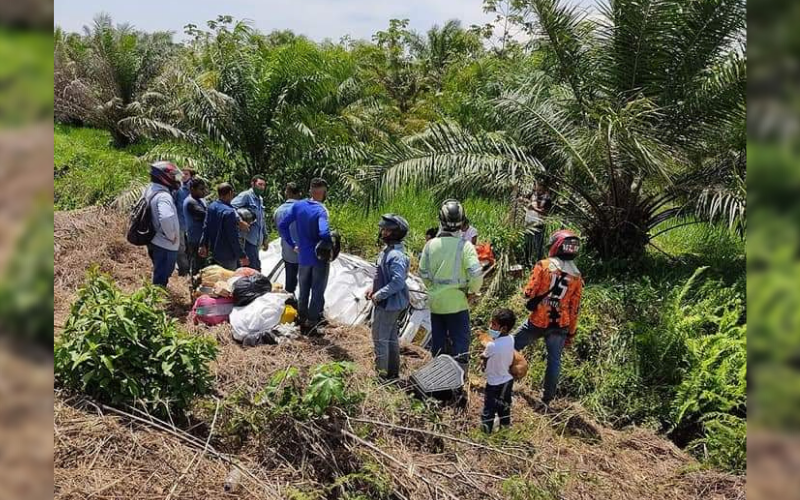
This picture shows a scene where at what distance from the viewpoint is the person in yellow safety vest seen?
201 inches

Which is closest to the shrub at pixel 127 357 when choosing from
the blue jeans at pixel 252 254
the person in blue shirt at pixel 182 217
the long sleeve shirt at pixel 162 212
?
the long sleeve shirt at pixel 162 212

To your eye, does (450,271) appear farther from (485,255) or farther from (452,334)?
(485,255)

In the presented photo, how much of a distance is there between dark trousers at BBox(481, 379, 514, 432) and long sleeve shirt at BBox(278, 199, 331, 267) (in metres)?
2.10

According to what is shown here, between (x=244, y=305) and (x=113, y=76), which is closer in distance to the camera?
(x=244, y=305)

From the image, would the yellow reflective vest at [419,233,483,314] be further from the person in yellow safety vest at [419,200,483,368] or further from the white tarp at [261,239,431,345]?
the white tarp at [261,239,431,345]

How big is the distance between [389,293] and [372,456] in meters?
1.50

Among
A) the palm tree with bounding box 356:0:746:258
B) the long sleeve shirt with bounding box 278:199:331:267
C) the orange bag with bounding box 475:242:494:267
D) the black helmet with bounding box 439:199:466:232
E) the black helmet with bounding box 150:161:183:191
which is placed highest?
the palm tree with bounding box 356:0:746:258

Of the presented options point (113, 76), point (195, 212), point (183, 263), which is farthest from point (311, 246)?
point (113, 76)

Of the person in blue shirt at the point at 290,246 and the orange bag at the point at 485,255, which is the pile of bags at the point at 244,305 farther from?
the orange bag at the point at 485,255

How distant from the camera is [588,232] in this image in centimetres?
829

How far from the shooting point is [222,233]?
6719 millimetres

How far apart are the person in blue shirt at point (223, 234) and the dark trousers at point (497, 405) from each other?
3.22 m

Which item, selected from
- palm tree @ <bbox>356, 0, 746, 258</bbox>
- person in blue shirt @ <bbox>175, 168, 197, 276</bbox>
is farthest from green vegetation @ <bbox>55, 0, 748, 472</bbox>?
person in blue shirt @ <bbox>175, 168, 197, 276</bbox>

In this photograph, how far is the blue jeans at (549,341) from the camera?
538 cm
